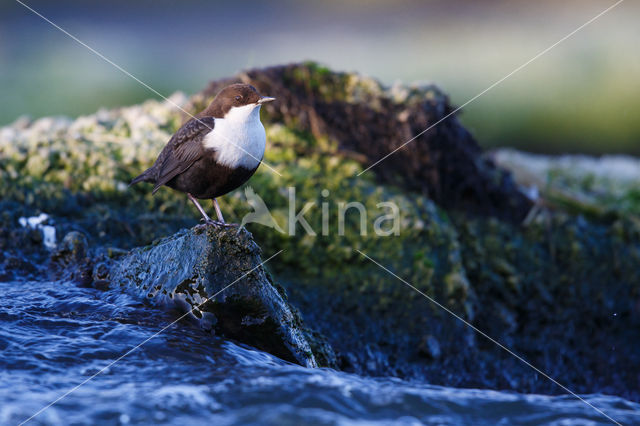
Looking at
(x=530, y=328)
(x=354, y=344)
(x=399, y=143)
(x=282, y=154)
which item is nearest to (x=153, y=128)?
(x=282, y=154)

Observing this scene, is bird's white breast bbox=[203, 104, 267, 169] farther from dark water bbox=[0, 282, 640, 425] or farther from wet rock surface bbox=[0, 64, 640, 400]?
dark water bbox=[0, 282, 640, 425]

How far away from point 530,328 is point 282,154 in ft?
9.23

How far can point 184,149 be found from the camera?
4.20m

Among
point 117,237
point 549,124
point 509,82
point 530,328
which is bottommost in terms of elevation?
point 530,328

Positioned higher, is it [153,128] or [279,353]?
[153,128]

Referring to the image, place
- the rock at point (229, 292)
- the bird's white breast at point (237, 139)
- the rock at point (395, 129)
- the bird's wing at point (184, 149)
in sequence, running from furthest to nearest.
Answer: the rock at point (395, 129) < the bird's wing at point (184, 149) < the bird's white breast at point (237, 139) < the rock at point (229, 292)

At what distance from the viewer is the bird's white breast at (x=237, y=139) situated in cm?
399

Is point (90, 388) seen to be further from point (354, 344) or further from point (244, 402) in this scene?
point (354, 344)

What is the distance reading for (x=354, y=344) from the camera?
16.0 ft

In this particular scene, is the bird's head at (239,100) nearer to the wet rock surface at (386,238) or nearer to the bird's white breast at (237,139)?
the bird's white breast at (237,139)

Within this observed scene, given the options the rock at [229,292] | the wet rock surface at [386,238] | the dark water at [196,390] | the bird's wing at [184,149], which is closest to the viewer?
the dark water at [196,390]

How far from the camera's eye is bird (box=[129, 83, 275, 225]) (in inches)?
158

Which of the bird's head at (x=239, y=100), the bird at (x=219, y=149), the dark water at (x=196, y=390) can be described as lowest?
the dark water at (x=196, y=390)

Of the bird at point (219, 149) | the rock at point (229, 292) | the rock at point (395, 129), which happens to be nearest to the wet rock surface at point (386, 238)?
the rock at point (395, 129)
